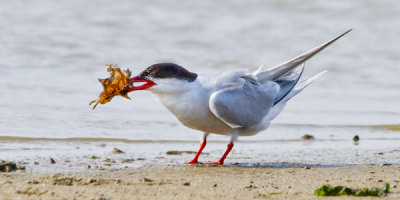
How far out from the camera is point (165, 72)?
5.57 meters

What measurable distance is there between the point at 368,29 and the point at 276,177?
8258 mm

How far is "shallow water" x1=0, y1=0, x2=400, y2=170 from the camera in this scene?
7348 millimetres

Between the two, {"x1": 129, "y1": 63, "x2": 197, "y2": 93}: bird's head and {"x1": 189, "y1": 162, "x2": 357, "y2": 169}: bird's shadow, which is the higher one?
{"x1": 129, "y1": 63, "x2": 197, "y2": 93}: bird's head

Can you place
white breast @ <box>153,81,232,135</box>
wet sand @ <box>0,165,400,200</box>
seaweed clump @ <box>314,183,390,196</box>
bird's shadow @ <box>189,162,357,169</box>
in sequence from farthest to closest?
bird's shadow @ <box>189,162,357,169</box>
white breast @ <box>153,81,232,135</box>
seaweed clump @ <box>314,183,390,196</box>
wet sand @ <box>0,165,400,200</box>

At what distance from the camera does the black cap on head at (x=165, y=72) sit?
18.1ft

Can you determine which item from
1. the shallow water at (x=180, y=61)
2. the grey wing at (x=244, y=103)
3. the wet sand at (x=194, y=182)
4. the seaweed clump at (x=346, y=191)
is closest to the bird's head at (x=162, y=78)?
the grey wing at (x=244, y=103)

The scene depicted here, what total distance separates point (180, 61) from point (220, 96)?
470 centimetres

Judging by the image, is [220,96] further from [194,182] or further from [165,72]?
[194,182]

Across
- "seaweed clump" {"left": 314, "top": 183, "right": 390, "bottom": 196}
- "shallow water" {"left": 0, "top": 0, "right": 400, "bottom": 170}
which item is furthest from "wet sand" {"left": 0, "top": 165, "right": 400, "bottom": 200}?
"shallow water" {"left": 0, "top": 0, "right": 400, "bottom": 170}

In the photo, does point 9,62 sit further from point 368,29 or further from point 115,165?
point 368,29

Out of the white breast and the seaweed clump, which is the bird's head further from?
the seaweed clump

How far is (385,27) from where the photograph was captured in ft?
43.2

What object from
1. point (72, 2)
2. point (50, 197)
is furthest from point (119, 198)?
point (72, 2)

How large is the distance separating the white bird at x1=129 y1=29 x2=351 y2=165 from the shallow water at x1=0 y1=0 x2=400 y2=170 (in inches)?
20.3
